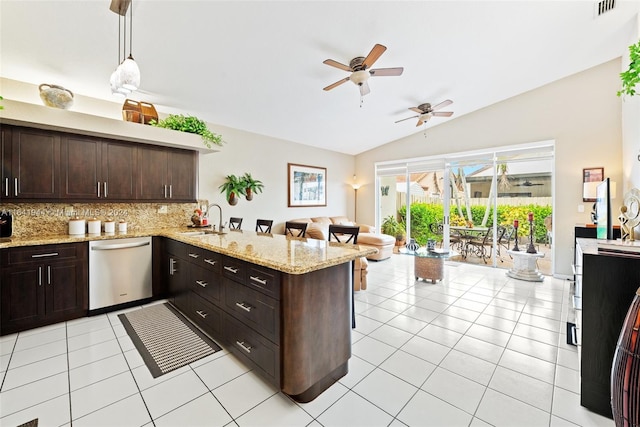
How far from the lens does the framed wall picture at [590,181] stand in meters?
4.11

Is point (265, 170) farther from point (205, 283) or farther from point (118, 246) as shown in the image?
point (205, 283)

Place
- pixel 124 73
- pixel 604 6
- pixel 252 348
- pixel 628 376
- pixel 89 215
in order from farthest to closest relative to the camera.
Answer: pixel 89 215, pixel 604 6, pixel 124 73, pixel 252 348, pixel 628 376

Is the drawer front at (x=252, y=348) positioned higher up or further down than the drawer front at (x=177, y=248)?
further down

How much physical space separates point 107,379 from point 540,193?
7076 millimetres

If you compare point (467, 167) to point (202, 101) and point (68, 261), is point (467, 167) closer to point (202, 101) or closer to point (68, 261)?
point (202, 101)

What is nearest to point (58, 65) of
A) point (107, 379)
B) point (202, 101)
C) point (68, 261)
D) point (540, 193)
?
point (202, 101)

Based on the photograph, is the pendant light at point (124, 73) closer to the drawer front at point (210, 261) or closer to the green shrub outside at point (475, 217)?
the drawer front at point (210, 261)

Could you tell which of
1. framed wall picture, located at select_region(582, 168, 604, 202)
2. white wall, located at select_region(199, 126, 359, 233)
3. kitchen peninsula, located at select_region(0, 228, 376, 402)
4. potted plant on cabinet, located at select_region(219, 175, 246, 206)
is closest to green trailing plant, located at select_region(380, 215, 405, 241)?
white wall, located at select_region(199, 126, 359, 233)

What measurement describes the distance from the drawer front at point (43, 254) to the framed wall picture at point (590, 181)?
23.5 ft

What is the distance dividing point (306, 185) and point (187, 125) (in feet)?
11.0

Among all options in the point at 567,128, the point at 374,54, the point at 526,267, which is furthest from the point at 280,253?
the point at 567,128

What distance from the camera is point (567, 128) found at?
463 cm

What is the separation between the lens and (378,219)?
304 inches

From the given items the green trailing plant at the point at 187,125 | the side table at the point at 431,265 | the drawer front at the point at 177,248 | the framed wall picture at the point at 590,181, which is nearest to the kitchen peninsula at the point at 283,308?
the drawer front at the point at 177,248
